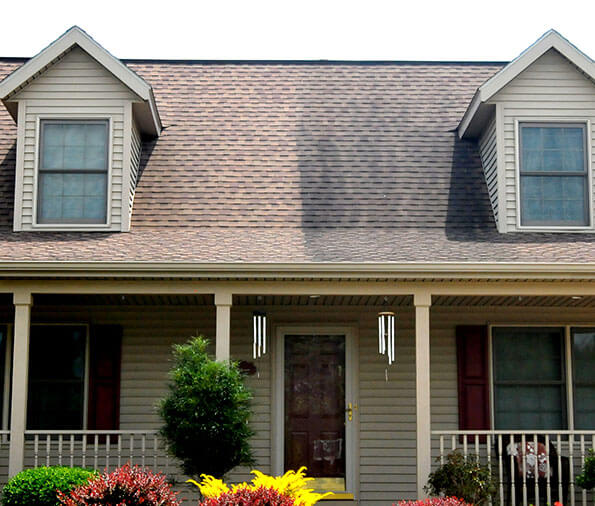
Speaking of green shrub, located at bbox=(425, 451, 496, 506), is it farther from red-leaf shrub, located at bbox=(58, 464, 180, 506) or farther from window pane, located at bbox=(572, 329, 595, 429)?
red-leaf shrub, located at bbox=(58, 464, 180, 506)

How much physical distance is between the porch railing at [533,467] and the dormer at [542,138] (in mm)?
2718

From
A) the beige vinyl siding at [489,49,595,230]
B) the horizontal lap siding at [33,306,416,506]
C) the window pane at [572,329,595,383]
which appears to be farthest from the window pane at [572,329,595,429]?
the beige vinyl siding at [489,49,595,230]

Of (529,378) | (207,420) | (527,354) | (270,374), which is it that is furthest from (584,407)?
(207,420)

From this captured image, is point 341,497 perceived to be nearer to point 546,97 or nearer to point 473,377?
point 473,377

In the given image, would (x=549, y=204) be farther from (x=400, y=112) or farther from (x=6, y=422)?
(x=6, y=422)

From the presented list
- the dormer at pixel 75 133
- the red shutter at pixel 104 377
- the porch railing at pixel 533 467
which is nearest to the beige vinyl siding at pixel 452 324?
the porch railing at pixel 533 467

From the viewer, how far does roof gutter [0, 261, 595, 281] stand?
944 centimetres

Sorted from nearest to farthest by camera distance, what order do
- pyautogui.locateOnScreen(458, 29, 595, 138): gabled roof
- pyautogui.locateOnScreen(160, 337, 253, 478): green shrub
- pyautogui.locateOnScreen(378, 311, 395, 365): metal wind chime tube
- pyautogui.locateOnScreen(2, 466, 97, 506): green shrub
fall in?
1. pyautogui.locateOnScreen(2, 466, 97, 506): green shrub
2. pyautogui.locateOnScreen(160, 337, 253, 478): green shrub
3. pyautogui.locateOnScreen(378, 311, 395, 365): metal wind chime tube
4. pyautogui.locateOnScreen(458, 29, 595, 138): gabled roof

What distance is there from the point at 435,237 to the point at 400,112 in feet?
10.4

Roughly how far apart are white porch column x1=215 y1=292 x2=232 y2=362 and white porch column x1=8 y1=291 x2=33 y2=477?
2.03 metres

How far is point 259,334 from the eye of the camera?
11062mm

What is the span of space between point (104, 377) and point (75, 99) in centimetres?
362

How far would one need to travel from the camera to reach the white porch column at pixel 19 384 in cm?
962

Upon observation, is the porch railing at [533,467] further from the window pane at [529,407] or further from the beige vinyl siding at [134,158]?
the beige vinyl siding at [134,158]
